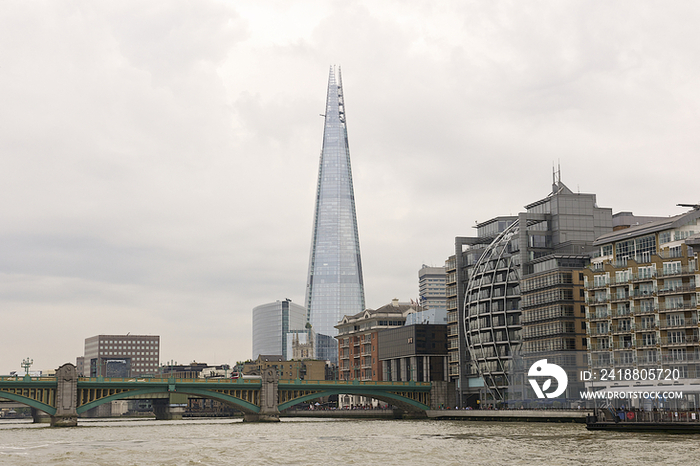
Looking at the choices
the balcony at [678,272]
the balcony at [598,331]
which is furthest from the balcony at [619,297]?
the balcony at [678,272]

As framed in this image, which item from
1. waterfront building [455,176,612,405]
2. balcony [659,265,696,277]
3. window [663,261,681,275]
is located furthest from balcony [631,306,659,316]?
waterfront building [455,176,612,405]

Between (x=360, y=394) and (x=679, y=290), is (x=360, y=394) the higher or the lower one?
the lower one

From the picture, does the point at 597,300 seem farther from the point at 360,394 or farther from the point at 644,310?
the point at 360,394

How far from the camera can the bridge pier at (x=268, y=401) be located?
18225 cm

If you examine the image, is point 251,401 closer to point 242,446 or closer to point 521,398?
point 521,398

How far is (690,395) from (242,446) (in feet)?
207

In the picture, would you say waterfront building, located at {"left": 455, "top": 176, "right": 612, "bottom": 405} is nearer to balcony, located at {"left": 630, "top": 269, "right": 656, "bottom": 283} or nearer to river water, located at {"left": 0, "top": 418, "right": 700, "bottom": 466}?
balcony, located at {"left": 630, "top": 269, "right": 656, "bottom": 283}

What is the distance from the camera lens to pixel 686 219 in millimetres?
147375

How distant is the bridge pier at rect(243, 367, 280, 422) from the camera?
18225 centimetres

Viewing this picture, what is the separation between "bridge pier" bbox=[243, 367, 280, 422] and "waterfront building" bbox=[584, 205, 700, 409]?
62.5 metres

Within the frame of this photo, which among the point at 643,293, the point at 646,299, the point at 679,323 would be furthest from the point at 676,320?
the point at 643,293

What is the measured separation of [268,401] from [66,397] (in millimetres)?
39350

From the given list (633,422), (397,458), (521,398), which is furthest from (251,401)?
(397,458)

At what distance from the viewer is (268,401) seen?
183 m
